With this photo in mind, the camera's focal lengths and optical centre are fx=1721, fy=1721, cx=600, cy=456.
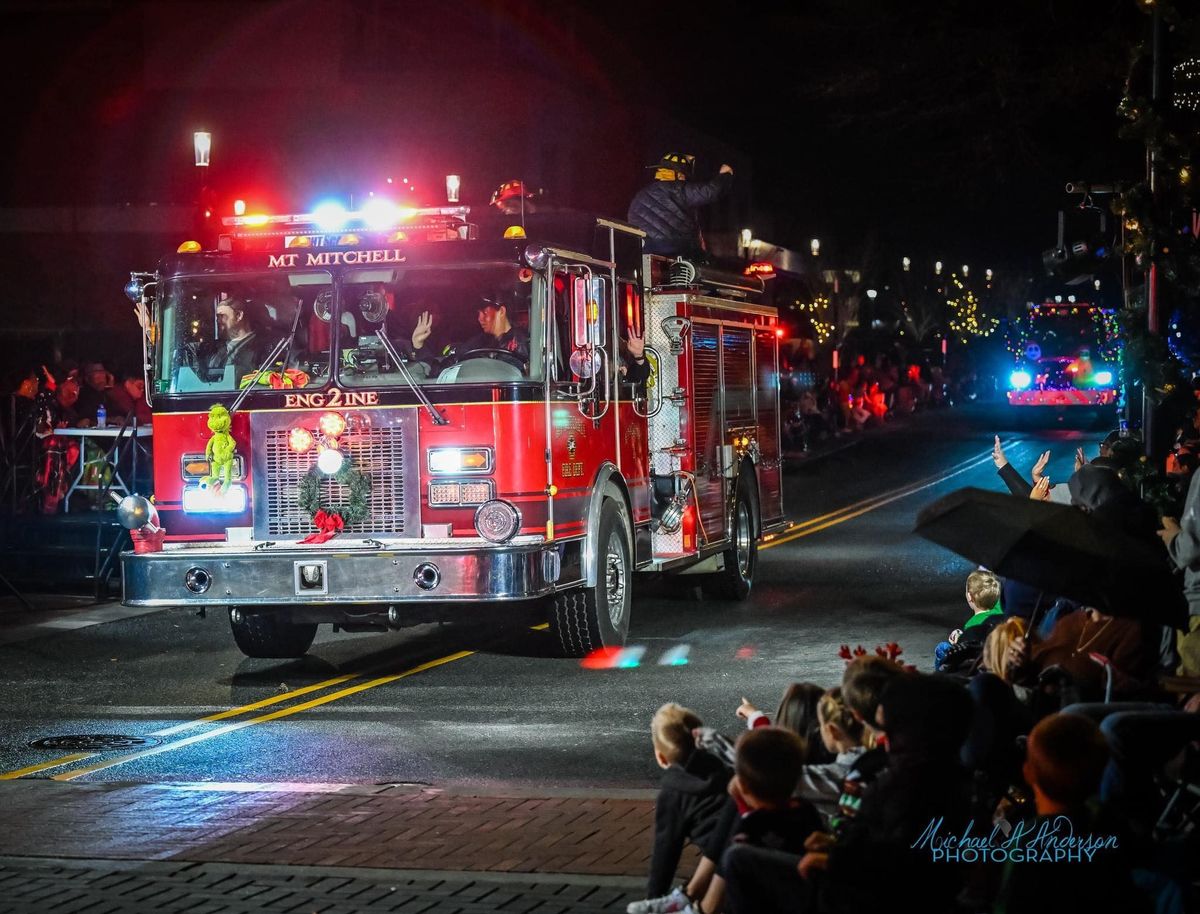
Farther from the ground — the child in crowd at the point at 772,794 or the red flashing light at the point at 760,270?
the red flashing light at the point at 760,270

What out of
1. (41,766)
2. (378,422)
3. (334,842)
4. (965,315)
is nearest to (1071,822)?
(334,842)

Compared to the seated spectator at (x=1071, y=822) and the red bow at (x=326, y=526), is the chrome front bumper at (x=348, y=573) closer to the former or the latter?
the red bow at (x=326, y=526)

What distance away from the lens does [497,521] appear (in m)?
11.1

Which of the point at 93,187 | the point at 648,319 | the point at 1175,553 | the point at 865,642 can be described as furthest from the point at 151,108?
the point at 1175,553

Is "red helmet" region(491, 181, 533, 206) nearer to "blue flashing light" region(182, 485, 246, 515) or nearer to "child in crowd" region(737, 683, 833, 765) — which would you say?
"blue flashing light" region(182, 485, 246, 515)

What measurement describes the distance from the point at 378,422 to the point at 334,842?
182 inches

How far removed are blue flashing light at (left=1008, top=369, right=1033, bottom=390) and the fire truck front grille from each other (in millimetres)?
34250

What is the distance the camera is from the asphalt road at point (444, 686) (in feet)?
29.6

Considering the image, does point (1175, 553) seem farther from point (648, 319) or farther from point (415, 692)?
point (648, 319)

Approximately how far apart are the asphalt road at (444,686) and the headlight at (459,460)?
1.44 metres

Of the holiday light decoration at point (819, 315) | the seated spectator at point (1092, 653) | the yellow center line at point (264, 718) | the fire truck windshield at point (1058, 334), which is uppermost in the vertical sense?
the holiday light decoration at point (819, 315)

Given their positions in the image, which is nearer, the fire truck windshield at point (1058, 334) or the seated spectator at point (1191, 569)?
the seated spectator at point (1191, 569)

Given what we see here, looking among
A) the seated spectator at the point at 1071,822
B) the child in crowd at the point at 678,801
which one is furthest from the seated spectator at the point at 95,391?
the seated spectator at the point at 1071,822

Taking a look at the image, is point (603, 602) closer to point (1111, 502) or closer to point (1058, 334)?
point (1111, 502)
